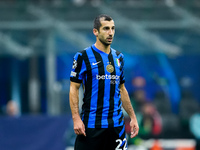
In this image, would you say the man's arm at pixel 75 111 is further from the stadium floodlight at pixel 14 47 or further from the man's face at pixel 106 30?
the stadium floodlight at pixel 14 47

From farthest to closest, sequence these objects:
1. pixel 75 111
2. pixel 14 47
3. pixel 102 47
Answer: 1. pixel 14 47
2. pixel 102 47
3. pixel 75 111

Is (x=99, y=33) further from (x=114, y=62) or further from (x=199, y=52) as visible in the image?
(x=199, y=52)

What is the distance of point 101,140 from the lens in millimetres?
4906

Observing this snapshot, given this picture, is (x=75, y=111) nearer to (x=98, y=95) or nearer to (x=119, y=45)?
(x=98, y=95)

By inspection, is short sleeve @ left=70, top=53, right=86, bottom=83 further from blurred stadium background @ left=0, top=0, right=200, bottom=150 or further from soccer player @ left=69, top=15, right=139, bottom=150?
blurred stadium background @ left=0, top=0, right=200, bottom=150

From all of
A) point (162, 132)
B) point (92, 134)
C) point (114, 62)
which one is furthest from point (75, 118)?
point (162, 132)

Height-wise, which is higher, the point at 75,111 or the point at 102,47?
the point at 102,47

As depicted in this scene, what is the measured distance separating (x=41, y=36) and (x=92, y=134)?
764 centimetres

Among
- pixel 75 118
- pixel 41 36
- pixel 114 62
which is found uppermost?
pixel 41 36

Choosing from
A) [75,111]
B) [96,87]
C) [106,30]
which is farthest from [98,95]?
[106,30]

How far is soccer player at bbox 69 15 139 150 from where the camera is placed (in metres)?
4.90

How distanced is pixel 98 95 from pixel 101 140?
0.44m

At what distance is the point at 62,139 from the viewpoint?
861 centimetres

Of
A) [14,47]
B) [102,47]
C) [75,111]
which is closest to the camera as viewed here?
[75,111]
